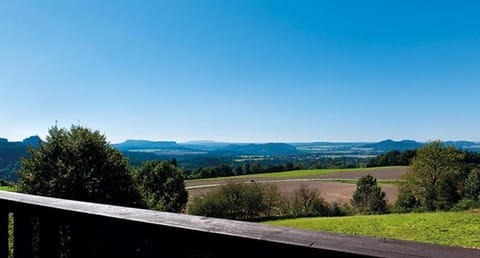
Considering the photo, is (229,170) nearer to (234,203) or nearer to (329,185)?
(329,185)

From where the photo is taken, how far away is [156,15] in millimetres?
12195

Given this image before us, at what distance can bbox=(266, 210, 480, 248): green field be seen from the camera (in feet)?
64.2

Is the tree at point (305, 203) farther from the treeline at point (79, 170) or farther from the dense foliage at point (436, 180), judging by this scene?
the treeline at point (79, 170)

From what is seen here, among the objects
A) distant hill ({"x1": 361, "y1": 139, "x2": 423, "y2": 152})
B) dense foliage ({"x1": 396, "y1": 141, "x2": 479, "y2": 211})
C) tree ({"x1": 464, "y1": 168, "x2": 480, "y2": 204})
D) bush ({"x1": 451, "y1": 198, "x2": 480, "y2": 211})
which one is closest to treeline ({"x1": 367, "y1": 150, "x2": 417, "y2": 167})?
dense foliage ({"x1": 396, "y1": 141, "x2": 479, "y2": 211})

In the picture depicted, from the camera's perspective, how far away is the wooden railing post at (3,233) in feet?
5.82

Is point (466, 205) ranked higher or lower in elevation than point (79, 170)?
lower

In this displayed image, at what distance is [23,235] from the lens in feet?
5.51

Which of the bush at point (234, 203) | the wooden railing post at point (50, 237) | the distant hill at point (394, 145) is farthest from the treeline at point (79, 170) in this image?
the distant hill at point (394, 145)

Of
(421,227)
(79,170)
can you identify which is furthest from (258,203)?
(79,170)

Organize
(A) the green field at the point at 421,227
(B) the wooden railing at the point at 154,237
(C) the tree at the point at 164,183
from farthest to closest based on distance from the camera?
(C) the tree at the point at 164,183 < (A) the green field at the point at 421,227 < (B) the wooden railing at the point at 154,237

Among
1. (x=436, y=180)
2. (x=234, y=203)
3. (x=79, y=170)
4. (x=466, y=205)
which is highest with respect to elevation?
(x=79, y=170)

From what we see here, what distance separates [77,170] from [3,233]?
16.7m

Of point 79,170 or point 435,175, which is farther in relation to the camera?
point 435,175

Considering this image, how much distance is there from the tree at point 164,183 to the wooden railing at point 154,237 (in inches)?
1143
